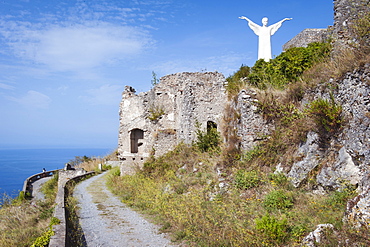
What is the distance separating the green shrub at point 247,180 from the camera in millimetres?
7988

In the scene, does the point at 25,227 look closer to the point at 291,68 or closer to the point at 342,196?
the point at 342,196

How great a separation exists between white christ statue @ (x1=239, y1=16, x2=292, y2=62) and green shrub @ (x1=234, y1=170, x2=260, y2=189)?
15.0 meters

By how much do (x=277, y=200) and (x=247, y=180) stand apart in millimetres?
1598

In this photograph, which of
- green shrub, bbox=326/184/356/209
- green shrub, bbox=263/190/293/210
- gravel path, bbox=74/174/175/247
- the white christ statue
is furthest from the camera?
the white christ statue

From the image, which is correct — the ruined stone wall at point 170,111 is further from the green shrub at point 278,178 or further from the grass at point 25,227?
the green shrub at point 278,178

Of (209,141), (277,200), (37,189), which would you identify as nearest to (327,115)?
(277,200)

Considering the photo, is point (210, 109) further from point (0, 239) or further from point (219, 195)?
point (0, 239)

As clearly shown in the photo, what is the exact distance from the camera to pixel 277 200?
6.61 m

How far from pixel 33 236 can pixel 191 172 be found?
5.82m

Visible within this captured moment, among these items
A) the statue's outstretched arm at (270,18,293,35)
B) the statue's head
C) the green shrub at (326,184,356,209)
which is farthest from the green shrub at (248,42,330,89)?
the statue's head

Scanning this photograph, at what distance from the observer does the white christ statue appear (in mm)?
21594

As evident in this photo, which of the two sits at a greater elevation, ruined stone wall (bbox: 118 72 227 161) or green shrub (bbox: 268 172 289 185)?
ruined stone wall (bbox: 118 72 227 161)

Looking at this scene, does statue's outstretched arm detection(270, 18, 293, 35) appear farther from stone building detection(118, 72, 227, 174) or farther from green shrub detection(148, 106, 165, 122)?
green shrub detection(148, 106, 165, 122)

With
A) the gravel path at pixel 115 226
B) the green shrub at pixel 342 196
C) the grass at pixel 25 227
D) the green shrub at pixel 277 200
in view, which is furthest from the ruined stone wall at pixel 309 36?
the grass at pixel 25 227
